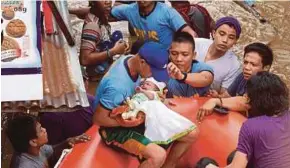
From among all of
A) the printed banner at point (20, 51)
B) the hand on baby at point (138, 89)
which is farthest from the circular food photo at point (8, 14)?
the hand on baby at point (138, 89)

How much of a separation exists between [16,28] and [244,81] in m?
1.57

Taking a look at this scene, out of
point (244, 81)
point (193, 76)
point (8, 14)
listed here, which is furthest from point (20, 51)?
point (244, 81)

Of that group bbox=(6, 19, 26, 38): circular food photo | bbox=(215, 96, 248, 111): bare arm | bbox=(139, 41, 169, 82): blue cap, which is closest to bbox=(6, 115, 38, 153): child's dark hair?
bbox=(6, 19, 26, 38): circular food photo

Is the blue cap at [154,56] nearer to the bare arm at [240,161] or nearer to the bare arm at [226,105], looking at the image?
the bare arm at [226,105]

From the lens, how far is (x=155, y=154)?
136 inches

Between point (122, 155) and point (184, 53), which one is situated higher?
point (184, 53)

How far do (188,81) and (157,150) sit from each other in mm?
766

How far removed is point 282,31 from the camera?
7.59 m

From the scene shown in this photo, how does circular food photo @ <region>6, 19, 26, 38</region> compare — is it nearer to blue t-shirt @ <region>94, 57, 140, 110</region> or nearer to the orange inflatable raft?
blue t-shirt @ <region>94, 57, 140, 110</region>

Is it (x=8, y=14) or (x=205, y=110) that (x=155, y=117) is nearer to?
(x=205, y=110)

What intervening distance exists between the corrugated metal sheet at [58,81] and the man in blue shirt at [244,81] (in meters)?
0.82

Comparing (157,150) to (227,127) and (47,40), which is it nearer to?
(227,127)

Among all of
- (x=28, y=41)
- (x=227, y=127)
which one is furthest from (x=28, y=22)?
(x=227, y=127)

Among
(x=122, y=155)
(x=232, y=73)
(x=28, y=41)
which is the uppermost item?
(x=28, y=41)
